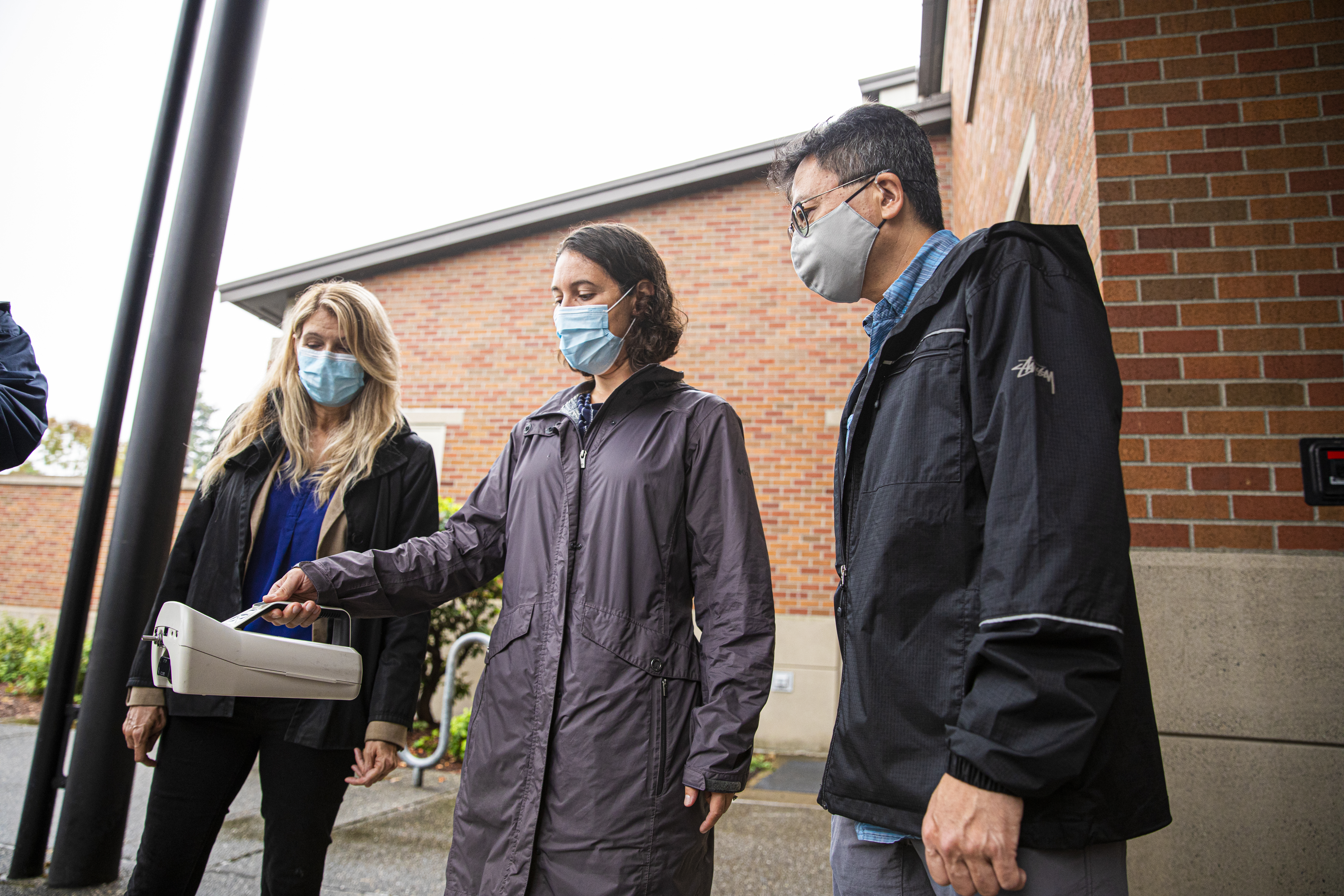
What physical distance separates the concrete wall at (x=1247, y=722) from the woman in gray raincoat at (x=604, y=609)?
4.22 ft

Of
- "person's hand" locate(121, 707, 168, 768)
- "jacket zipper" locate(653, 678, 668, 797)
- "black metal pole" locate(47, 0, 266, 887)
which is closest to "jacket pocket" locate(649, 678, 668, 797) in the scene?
"jacket zipper" locate(653, 678, 668, 797)

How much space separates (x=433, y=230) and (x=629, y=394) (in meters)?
7.30

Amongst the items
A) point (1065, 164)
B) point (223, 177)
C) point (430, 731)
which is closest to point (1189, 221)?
point (1065, 164)

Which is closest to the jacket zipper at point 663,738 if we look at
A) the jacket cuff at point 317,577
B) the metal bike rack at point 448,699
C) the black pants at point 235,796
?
the jacket cuff at point 317,577

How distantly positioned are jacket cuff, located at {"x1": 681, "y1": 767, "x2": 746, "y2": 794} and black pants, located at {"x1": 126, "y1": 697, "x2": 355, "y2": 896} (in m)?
1.00

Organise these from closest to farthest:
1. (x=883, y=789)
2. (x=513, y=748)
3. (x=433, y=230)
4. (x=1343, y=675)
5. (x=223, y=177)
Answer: (x=883, y=789) < (x=513, y=748) < (x=1343, y=675) < (x=223, y=177) < (x=433, y=230)

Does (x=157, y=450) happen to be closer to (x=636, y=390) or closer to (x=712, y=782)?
(x=636, y=390)

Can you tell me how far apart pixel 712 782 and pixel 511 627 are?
0.56 m

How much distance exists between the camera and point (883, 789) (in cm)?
123

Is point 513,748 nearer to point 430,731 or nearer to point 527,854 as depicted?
point 527,854

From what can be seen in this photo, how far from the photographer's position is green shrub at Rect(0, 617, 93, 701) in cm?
907

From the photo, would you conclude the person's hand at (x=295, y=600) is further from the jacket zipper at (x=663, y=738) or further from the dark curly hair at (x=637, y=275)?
the dark curly hair at (x=637, y=275)

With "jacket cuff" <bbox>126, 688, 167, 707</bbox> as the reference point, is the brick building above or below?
above

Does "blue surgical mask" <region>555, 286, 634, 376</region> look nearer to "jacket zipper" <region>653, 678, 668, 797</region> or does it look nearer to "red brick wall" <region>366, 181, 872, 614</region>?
"jacket zipper" <region>653, 678, 668, 797</region>
